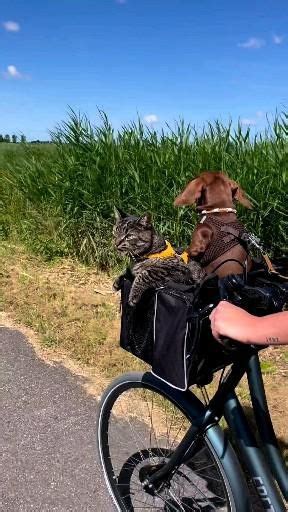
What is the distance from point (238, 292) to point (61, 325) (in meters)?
3.67

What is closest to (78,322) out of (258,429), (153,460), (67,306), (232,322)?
(67,306)

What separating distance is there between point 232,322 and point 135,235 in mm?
1886

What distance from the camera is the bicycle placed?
182 cm

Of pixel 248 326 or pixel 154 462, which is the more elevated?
pixel 248 326

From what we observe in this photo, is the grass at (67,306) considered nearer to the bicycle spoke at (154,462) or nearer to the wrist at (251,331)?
the bicycle spoke at (154,462)

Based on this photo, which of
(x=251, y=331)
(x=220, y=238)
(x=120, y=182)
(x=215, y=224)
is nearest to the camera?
(x=251, y=331)

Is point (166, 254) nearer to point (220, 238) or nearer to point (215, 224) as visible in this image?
point (220, 238)

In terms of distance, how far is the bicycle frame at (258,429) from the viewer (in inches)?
70.9

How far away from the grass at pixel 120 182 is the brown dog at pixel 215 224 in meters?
1.34

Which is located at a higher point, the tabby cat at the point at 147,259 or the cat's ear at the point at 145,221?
the cat's ear at the point at 145,221

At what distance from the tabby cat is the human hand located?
48 centimetres

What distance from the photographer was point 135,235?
336 centimetres

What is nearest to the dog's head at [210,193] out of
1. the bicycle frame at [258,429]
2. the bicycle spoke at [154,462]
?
the bicycle spoke at [154,462]

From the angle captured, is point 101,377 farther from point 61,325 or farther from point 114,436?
point 114,436
